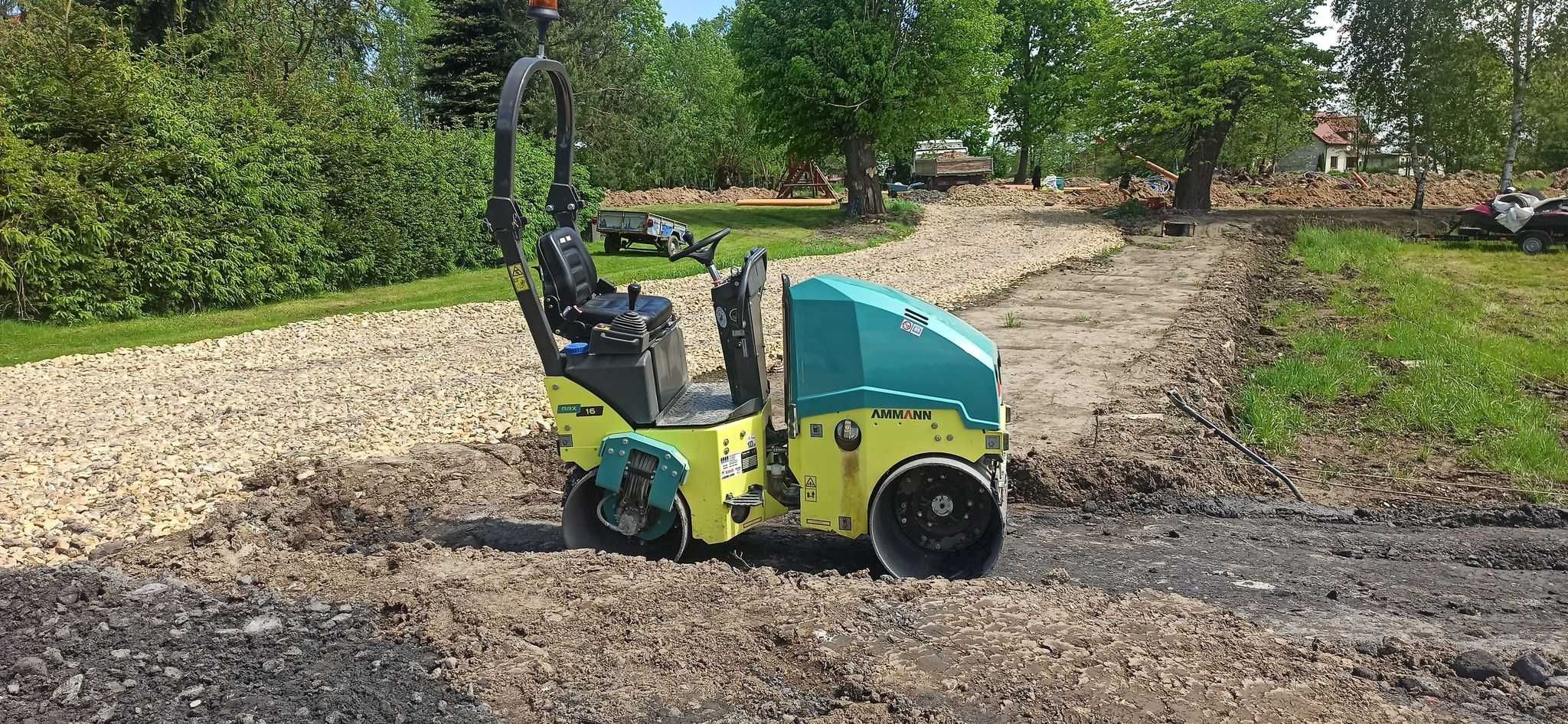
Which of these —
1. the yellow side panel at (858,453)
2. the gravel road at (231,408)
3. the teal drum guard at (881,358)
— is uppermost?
the teal drum guard at (881,358)

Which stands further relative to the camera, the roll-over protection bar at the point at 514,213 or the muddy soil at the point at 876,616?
the roll-over protection bar at the point at 514,213

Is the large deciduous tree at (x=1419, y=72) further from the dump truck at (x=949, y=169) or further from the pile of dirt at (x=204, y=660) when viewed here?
the pile of dirt at (x=204, y=660)

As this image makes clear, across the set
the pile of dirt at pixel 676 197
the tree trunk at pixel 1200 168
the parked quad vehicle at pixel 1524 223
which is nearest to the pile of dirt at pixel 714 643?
the parked quad vehicle at pixel 1524 223

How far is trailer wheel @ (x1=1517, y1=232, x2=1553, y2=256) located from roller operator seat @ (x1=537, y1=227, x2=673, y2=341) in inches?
973

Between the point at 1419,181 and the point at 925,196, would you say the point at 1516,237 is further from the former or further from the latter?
the point at 925,196

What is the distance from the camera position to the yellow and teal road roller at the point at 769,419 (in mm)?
5348

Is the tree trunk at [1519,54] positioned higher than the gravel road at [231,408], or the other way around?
the tree trunk at [1519,54]

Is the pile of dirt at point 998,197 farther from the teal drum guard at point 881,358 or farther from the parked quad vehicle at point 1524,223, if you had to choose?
the teal drum guard at point 881,358

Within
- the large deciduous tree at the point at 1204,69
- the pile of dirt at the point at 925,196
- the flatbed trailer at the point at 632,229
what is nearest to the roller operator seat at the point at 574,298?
the flatbed trailer at the point at 632,229

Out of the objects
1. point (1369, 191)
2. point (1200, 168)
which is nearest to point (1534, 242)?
point (1200, 168)

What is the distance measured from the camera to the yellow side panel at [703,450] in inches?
220

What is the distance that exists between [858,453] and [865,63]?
27484mm

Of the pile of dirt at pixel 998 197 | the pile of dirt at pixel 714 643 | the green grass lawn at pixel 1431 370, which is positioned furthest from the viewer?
the pile of dirt at pixel 998 197

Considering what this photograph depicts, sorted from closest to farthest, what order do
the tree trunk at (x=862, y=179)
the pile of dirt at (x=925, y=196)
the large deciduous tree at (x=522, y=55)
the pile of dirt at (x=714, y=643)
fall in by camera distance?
1. the pile of dirt at (x=714, y=643)
2. the large deciduous tree at (x=522, y=55)
3. the tree trunk at (x=862, y=179)
4. the pile of dirt at (x=925, y=196)
